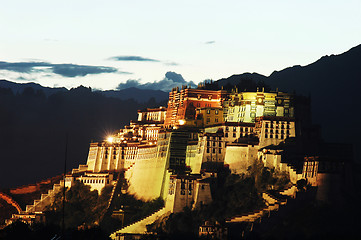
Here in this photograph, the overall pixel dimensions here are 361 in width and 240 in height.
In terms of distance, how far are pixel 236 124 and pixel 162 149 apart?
15.3 metres

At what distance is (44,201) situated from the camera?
7446 inches

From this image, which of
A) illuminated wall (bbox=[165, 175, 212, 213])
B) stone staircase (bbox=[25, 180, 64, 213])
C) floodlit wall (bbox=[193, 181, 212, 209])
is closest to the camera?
floodlit wall (bbox=[193, 181, 212, 209])

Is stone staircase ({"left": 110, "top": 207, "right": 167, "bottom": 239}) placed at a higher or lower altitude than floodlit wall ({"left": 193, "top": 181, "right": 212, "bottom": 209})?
lower

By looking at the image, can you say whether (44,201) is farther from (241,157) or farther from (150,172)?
(241,157)

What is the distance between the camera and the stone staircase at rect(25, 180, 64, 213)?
188062mm

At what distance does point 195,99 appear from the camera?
189 meters

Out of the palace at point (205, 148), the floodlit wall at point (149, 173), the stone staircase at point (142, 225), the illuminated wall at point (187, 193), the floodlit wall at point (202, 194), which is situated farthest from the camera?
the floodlit wall at point (149, 173)

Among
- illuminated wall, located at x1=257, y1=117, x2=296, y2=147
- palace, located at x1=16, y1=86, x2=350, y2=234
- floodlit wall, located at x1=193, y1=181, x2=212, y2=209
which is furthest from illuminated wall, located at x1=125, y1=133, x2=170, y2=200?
illuminated wall, located at x1=257, y1=117, x2=296, y2=147

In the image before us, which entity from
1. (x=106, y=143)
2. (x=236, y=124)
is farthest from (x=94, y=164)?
(x=236, y=124)

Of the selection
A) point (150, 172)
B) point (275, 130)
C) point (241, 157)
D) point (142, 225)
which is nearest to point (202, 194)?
point (241, 157)

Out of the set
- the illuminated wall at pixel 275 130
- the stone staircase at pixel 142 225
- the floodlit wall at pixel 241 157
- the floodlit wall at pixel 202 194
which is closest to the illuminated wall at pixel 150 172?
the stone staircase at pixel 142 225

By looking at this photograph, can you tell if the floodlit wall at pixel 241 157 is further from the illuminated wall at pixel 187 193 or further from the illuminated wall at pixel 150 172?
the illuminated wall at pixel 150 172

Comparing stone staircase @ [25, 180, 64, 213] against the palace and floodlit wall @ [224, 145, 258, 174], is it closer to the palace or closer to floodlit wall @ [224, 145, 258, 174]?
the palace

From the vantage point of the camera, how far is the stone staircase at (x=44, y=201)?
617 ft
